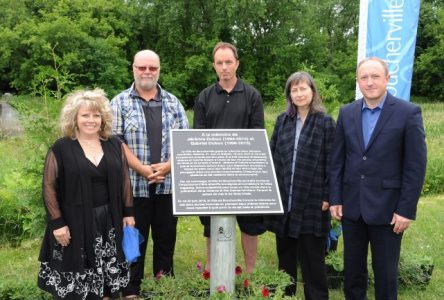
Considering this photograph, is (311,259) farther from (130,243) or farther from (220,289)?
(130,243)

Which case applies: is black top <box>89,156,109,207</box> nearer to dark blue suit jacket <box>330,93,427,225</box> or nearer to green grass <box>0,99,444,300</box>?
green grass <box>0,99,444,300</box>

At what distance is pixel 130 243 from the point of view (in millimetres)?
4270

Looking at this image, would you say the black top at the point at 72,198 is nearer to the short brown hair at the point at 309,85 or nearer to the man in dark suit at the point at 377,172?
the short brown hair at the point at 309,85

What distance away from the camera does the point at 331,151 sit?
4363 millimetres

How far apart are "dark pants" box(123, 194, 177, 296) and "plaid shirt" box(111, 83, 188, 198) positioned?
0.39 feet

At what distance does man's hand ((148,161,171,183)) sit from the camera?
4684mm

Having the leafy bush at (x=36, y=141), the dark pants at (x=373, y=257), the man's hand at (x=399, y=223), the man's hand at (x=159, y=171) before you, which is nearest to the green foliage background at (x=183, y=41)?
the leafy bush at (x=36, y=141)

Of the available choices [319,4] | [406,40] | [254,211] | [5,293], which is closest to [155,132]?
[254,211]

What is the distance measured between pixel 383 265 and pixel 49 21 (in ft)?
96.5

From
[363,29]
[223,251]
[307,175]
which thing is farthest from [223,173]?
[363,29]

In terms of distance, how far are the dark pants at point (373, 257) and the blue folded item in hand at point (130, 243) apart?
174 cm

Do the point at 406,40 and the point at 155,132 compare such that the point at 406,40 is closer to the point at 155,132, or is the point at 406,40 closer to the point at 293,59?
the point at 155,132

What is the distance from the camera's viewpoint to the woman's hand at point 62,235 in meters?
3.90

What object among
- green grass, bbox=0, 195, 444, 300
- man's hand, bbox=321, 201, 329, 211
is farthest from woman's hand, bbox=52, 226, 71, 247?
man's hand, bbox=321, 201, 329, 211
